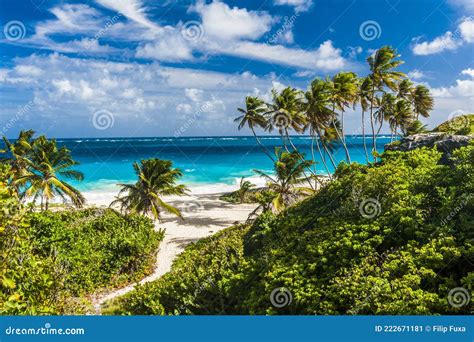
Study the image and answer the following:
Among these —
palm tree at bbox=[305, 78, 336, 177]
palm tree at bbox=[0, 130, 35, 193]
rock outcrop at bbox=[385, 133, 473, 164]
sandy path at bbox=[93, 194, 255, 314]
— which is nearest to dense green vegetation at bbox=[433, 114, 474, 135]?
rock outcrop at bbox=[385, 133, 473, 164]

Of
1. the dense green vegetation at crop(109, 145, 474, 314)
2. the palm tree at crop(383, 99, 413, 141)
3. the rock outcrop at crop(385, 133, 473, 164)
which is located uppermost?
the palm tree at crop(383, 99, 413, 141)

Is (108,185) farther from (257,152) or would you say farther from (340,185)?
(257,152)

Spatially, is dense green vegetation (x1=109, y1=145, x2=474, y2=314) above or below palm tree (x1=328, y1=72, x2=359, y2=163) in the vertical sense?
below

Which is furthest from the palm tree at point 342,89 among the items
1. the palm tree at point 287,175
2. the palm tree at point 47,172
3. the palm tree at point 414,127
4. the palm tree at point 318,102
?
the palm tree at point 47,172

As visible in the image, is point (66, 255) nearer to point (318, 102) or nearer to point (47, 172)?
point (47, 172)

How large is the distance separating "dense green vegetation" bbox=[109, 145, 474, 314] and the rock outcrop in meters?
0.49

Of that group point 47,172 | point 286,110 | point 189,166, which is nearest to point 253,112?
point 286,110

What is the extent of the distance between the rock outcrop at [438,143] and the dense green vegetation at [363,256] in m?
0.49

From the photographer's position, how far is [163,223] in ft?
96.1

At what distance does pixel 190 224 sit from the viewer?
1141 inches

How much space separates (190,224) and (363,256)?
73.3ft

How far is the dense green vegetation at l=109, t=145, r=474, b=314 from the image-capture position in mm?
6637

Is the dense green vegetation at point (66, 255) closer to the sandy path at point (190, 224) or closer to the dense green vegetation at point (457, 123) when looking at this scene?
the sandy path at point (190, 224)

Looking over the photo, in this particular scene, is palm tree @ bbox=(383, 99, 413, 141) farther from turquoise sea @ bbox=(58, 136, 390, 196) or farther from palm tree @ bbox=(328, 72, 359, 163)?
palm tree @ bbox=(328, 72, 359, 163)
